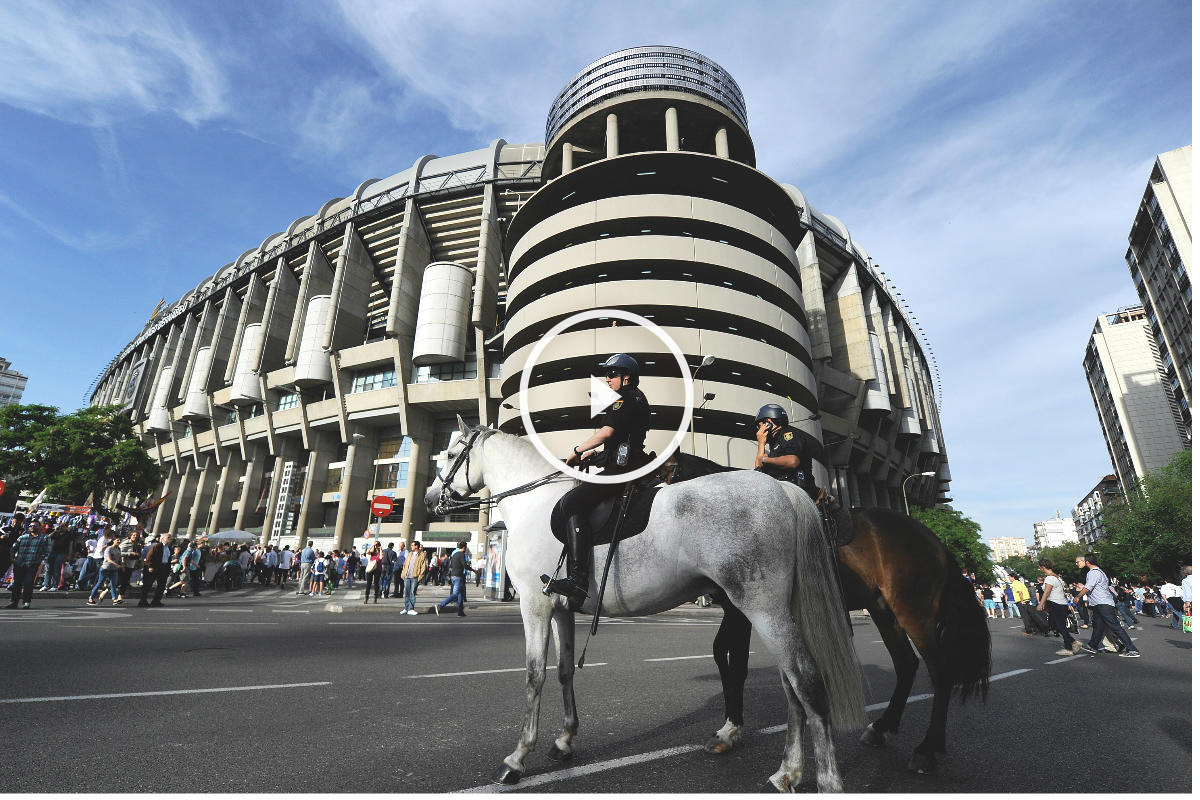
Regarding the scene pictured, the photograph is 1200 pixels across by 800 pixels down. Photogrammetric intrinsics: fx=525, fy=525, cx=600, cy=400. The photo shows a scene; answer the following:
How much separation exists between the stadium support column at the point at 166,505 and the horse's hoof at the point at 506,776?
66.1m

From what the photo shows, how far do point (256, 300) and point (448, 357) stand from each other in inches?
A: 1070

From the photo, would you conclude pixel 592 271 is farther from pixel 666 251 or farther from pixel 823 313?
pixel 823 313

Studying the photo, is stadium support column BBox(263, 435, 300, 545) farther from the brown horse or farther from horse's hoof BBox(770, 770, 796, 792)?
horse's hoof BBox(770, 770, 796, 792)

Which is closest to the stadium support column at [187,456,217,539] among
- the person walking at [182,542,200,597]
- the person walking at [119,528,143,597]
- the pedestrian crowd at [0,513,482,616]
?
the pedestrian crowd at [0,513,482,616]

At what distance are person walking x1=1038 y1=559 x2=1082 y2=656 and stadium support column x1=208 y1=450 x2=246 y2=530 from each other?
2280 inches

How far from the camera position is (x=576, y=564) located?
3.35 meters

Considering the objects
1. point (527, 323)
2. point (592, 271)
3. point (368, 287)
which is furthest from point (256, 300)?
point (592, 271)

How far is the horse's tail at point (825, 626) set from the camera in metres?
3.07

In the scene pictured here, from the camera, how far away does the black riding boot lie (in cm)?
334

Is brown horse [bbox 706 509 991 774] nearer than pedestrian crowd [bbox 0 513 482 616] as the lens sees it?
Yes

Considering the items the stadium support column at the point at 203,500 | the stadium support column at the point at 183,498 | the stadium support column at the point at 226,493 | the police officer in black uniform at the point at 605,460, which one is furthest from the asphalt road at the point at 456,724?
the stadium support column at the point at 183,498

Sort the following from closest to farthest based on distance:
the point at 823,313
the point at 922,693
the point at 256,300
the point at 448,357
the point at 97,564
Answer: the point at 922,693
the point at 97,564
the point at 448,357
the point at 823,313
the point at 256,300

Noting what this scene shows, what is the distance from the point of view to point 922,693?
236 inches

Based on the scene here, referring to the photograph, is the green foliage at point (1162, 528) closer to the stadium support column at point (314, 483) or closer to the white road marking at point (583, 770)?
the white road marking at point (583, 770)
